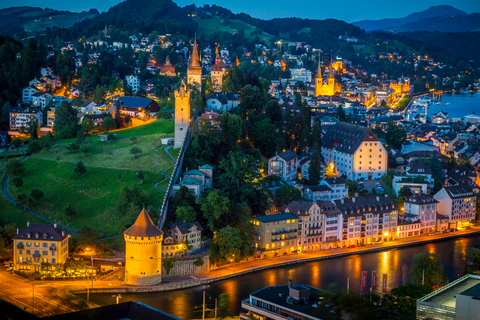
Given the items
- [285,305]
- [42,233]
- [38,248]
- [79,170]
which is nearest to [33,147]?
[79,170]

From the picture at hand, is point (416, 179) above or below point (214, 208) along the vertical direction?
above

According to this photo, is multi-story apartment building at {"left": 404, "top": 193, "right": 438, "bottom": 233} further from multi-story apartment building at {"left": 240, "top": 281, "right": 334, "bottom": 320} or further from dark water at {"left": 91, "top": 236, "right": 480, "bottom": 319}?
multi-story apartment building at {"left": 240, "top": 281, "right": 334, "bottom": 320}

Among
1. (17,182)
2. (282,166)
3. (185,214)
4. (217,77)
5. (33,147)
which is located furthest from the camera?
(217,77)

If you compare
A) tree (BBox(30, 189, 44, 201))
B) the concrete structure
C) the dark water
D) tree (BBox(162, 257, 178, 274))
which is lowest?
the dark water

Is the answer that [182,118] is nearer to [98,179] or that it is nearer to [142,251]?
[98,179]

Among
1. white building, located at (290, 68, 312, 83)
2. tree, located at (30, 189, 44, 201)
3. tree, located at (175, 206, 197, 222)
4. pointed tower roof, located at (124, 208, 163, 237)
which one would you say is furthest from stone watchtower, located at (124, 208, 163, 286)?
white building, located at (290, 68, 312, 83)

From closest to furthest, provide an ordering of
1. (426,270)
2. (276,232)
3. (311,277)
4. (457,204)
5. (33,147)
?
(426,270), (311,277), (276,232), (457,204), (33,147)
